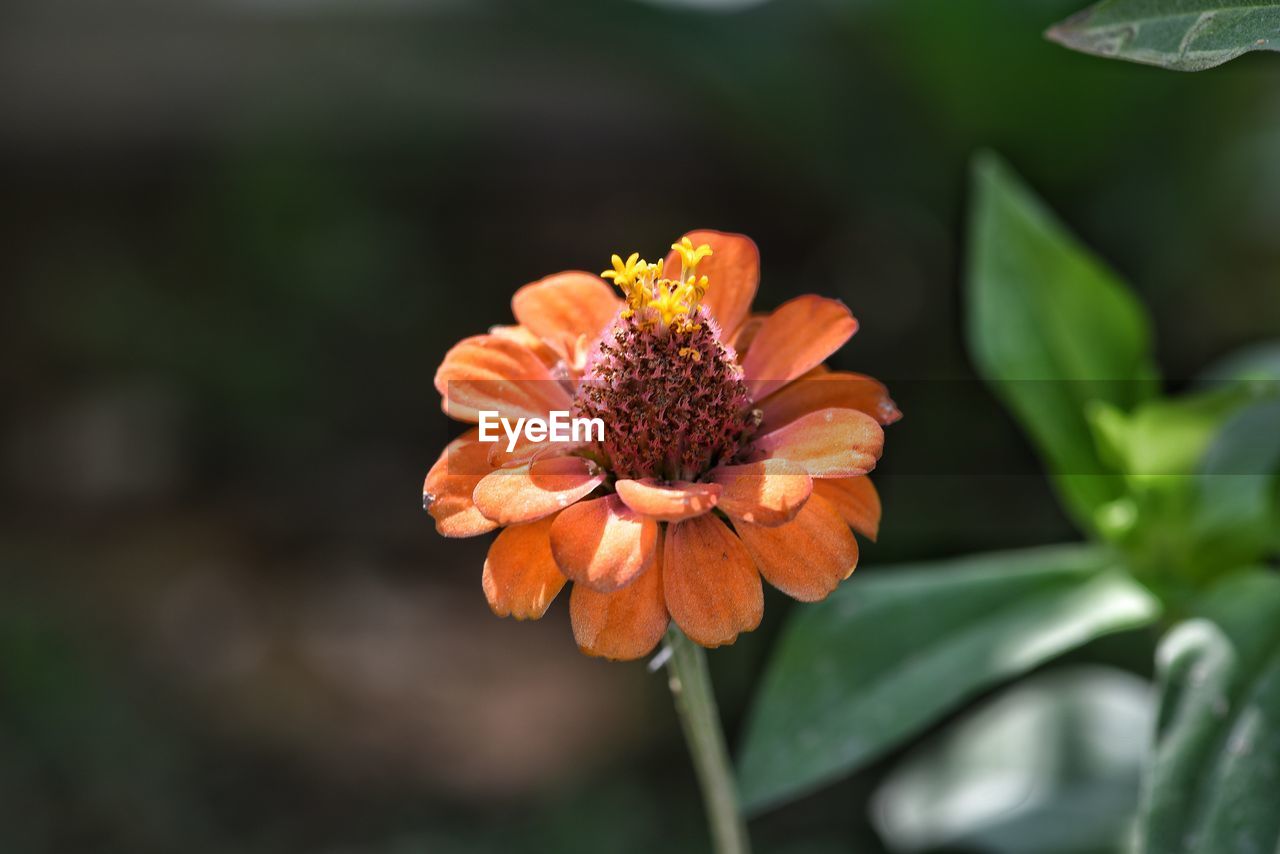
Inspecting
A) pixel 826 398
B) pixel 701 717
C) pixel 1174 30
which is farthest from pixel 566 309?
pixel 1174 30

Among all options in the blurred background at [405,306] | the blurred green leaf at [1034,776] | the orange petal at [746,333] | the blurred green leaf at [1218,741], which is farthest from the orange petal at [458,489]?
the blurred background at [405,306]

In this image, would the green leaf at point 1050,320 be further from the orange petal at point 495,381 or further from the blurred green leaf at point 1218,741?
the orange petal at point 495,381

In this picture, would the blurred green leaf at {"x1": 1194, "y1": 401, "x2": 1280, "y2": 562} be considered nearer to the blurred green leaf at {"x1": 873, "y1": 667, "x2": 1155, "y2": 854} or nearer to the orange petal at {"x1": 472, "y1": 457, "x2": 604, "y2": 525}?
the blurred green leaf at {"x1": 873, "y1": 667, "x2": 1155, "y2": 854}

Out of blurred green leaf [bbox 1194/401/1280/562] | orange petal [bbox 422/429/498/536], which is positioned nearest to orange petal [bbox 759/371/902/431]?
orange petal [bbox 422/429/498/536]

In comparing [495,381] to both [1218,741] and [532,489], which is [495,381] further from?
[1218,741]

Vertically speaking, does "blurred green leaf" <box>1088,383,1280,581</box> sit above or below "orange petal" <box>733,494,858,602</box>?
below

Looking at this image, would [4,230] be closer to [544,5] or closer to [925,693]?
[544,5]

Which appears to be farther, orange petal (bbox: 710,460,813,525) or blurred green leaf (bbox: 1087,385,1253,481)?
blurred green leaf (bbox: 1087,385,1253,481)
